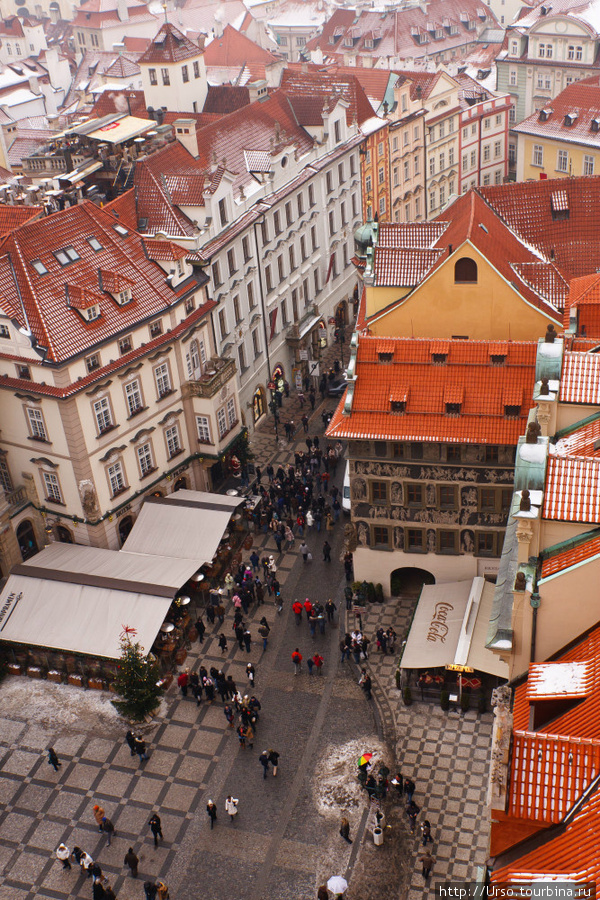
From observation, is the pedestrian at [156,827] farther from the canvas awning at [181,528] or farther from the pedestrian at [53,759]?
the canvas awning at [181,528]

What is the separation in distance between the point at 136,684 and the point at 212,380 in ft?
69.4

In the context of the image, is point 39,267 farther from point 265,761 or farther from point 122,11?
point 122,11

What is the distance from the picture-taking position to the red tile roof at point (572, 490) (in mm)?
30016

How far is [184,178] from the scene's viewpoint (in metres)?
66.4

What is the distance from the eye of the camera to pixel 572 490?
30.5 metres

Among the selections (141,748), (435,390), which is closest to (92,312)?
(435,390)

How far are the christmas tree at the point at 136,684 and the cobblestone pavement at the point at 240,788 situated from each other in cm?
178

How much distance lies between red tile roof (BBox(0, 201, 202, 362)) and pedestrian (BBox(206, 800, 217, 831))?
78.0 feet

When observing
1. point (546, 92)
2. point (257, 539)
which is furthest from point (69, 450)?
point (546, 92)

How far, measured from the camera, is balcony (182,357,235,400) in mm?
61750

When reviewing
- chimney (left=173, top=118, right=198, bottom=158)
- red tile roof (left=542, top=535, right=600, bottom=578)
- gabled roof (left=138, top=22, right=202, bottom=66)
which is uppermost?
gabled roof (left=138, top=22, right=202, bottom=66)

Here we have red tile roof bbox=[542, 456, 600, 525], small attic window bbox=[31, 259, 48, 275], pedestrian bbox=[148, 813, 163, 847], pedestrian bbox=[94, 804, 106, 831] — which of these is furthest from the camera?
small attic window bbox=[31, 259, 48, 275]

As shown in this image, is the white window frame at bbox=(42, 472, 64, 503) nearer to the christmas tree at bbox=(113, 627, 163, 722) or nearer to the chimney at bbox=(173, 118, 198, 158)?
the christmas tree at bbox=(113, 627, 163, 722)

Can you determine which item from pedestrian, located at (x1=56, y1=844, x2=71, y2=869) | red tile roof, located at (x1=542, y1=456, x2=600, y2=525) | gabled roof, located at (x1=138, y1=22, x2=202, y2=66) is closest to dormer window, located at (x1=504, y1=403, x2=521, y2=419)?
red tile roof, located at (x1=542, y1=456, x2=600, y2=525)
